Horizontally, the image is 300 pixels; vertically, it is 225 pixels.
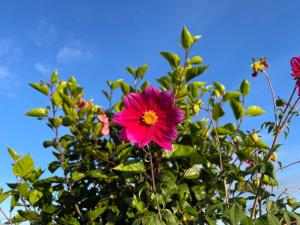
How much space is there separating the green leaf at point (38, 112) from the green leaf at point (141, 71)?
641 millimetres

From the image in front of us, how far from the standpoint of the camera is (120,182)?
9.31 ft

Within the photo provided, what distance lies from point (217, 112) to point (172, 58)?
43cm

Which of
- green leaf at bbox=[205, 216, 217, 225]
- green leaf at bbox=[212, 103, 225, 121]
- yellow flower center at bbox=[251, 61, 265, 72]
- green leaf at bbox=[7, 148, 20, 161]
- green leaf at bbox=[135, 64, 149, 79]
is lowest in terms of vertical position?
green leaf at bbox=[205, 216, 217, 225]

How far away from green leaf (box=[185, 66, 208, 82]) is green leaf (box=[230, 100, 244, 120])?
0.29 meters

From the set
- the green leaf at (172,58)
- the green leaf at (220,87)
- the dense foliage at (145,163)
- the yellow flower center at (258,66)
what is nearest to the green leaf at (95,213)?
the dense foliage at (145,163)

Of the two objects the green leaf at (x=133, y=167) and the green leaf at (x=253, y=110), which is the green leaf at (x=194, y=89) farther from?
the green leaf at (x=133, y=167)

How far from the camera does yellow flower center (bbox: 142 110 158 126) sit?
2.54 m

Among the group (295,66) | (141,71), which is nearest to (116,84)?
(141,71)

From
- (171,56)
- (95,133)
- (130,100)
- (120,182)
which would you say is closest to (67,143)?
(95,133)

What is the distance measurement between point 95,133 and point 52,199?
50 cm

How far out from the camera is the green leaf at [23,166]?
2830 millimetres

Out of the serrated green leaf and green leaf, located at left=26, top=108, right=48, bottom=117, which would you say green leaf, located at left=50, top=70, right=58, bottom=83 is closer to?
green leaf, located at left=26, top=108, right=48, bottom=117

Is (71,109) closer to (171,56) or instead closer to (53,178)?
(53,178)

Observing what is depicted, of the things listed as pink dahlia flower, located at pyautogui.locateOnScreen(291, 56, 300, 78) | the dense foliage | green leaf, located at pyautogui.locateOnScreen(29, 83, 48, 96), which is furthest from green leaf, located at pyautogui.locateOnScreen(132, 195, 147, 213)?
pink dahlia flower, located at pyautogui.locateOnScreen(291, 56, 300, 78)
